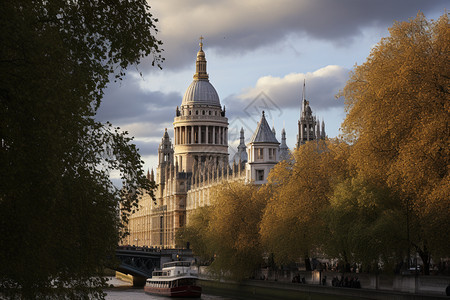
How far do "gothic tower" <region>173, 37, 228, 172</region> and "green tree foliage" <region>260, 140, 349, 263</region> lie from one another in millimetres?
121013

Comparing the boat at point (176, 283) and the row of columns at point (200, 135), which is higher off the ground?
the row of columns at point (200, 135)

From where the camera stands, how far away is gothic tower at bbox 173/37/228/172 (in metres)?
183

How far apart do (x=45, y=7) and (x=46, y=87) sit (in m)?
3.48

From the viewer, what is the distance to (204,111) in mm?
186625

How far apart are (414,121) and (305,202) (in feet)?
69.9

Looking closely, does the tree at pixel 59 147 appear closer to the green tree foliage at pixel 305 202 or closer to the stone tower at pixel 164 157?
the green tree foliage at pixel 305 202

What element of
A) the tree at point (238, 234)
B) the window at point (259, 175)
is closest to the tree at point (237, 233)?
the tree at point (238, 234)

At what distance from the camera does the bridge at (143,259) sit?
97.2 metres

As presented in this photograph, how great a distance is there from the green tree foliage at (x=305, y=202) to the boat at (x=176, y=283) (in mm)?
18947

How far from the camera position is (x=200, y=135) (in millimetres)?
184500

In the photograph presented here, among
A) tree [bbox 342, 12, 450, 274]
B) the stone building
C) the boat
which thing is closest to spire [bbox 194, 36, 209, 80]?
the stone building

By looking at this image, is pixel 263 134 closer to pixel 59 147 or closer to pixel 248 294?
pixel 248 294

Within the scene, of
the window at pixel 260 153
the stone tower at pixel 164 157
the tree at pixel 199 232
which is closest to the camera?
the tree at pixel 199 232

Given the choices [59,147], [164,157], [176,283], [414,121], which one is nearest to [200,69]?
[164,157]
